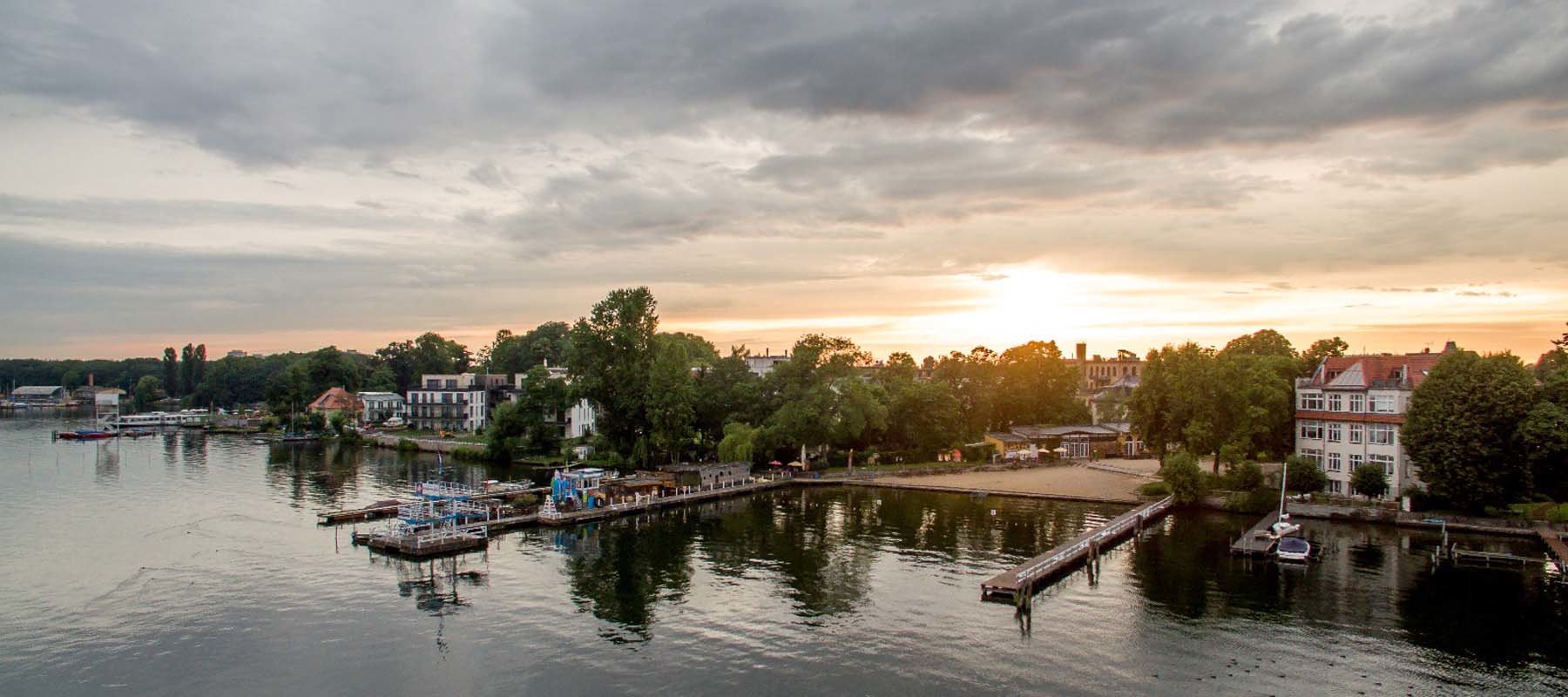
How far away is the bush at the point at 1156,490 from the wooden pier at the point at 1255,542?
9.69 meters

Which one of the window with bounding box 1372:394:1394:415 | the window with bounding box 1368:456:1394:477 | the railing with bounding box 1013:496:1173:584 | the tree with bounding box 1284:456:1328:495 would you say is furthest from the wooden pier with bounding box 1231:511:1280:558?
the window with bounding box 1372:394:1394:415

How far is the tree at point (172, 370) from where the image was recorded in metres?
186

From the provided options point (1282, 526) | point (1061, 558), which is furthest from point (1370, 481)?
point (1061, 558)

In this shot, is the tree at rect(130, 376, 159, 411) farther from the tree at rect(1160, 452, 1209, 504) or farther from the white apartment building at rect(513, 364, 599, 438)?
the tree at rect(1160, 452, 1209, 504)

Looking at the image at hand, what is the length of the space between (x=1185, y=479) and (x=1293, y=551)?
14.9m

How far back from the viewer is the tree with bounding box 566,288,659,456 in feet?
236

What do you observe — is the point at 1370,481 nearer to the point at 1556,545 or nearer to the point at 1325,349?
the point at 1556,545

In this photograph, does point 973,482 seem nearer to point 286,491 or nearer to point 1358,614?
point 1358,614

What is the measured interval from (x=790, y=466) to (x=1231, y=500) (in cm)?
3354

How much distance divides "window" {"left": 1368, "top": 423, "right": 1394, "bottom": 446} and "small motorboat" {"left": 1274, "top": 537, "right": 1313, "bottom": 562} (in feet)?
52.1

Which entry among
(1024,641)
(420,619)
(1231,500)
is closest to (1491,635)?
(1024,641)

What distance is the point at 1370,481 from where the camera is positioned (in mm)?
51406

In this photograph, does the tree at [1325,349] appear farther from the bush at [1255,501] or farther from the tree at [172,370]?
the tree at [172,370]

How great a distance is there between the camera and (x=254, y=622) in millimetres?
30453
